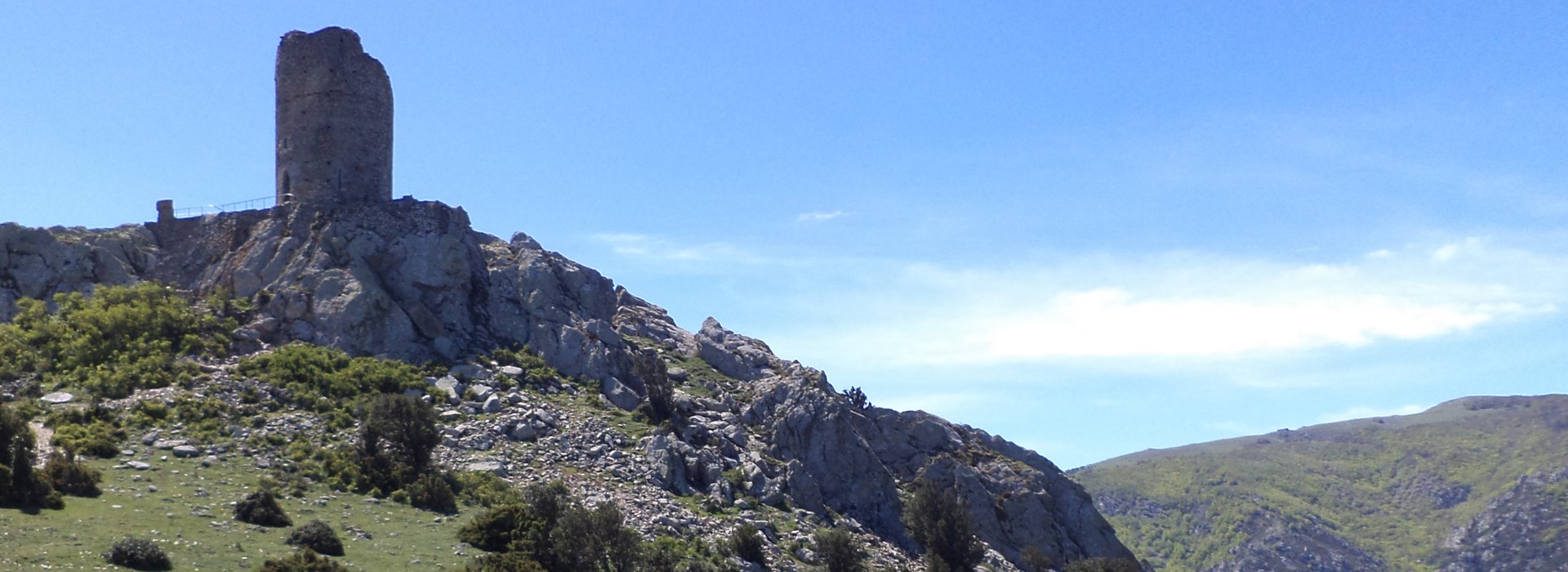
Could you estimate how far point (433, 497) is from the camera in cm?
4528

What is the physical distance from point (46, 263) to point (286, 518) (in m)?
23.4

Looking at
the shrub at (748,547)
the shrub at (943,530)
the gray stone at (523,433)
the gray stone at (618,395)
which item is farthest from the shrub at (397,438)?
the shrub at (943,530)

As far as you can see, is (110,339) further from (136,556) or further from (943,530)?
(943,530)

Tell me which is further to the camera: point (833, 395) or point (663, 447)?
point (833, 395)

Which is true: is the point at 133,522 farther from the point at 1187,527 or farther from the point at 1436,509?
the point at 1436,509

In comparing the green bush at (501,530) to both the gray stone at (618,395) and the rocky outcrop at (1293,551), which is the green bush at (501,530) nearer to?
the gray stone at (618,395)

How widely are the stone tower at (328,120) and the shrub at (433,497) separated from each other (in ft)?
60.7

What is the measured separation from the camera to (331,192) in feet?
196

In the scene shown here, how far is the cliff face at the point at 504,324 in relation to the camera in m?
55.4

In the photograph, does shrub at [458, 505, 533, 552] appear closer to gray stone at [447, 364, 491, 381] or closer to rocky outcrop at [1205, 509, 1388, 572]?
gray stone at [447, 364, 491, 381]

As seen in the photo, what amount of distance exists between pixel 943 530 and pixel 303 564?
25.7m

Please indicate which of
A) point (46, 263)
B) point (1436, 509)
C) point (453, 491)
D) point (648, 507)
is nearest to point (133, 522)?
point (453, 491)

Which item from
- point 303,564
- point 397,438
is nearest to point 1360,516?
point 397,438

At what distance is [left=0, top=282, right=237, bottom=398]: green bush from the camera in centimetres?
5025
